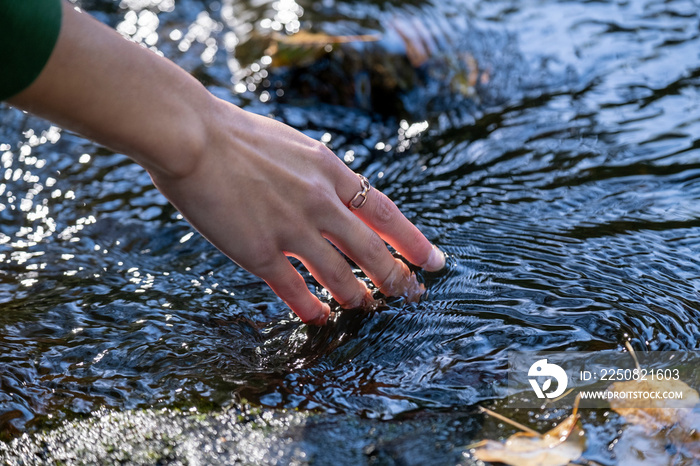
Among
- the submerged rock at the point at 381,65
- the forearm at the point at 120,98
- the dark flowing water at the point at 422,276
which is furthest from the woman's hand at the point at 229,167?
the submerged rock at the point at 381,65

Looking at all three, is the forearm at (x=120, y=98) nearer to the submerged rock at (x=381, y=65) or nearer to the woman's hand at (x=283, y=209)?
the woman's hand at (x=283, y=209)

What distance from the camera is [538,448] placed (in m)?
1.85

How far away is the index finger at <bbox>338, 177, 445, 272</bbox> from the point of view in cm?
231

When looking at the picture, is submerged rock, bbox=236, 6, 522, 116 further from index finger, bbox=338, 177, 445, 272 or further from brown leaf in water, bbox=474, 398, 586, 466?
brown leaf in water, bbox=474, 398, 586, 466

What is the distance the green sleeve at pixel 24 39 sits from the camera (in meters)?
1.51

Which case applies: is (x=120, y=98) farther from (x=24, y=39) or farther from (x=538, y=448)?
(x=538, y=448)

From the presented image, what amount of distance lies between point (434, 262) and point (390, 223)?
34 centimetres

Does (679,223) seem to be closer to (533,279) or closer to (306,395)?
(533,279)

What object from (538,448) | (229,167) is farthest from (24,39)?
(538,448)

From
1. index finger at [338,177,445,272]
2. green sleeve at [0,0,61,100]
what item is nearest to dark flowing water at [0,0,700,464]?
index finger at [338,177,445,272]

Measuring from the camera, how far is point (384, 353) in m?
2.36

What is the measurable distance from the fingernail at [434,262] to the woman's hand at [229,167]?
0.02m

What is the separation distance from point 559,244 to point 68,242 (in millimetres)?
2626

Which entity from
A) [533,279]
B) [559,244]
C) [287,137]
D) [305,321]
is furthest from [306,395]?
[559,244]
